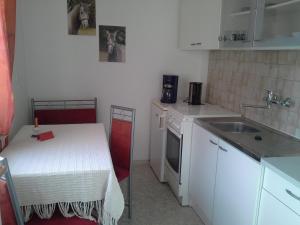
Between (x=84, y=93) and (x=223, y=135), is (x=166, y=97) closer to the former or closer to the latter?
(x=84, y=93)

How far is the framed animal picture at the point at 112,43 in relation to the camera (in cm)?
316

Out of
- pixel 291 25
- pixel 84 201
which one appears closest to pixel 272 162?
pixel 291 25

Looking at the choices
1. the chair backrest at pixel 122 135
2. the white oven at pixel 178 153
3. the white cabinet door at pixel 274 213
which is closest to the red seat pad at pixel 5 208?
the chair backrest at pixel 122 135

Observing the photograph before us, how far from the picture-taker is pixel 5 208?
1.32 metres

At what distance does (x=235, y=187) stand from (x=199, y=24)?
1654 mm

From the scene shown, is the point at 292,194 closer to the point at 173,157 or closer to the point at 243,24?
the point at 243,24

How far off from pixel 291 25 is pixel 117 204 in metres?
1.51

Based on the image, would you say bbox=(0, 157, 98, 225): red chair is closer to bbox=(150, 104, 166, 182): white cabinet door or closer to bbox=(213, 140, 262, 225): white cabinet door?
bbox=(213, 140, 262, 225): white cabinet door

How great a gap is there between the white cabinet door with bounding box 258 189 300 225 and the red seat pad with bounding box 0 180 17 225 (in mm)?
1311

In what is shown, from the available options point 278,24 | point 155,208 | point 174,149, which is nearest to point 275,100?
point 278,24

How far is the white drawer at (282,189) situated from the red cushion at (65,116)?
2.12 metres

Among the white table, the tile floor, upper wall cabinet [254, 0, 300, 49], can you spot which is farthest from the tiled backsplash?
the white table

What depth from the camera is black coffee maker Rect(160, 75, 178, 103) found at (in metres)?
3.17

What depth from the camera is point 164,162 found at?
3.04 metres
